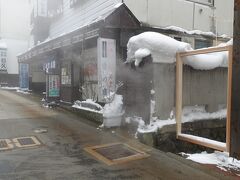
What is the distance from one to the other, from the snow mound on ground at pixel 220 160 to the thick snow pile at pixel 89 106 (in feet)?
14.6

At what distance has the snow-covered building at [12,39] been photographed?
29734mm

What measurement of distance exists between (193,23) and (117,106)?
6330mm

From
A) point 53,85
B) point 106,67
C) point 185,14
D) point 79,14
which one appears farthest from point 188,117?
point 79,14

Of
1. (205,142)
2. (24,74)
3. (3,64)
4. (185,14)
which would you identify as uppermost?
(185,14)

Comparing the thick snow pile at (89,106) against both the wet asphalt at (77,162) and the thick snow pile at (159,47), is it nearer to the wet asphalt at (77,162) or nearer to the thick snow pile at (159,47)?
the wet asphalt at (77,162)

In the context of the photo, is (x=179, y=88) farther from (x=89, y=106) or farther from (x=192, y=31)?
(x=192, y=31)

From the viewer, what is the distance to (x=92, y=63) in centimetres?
1191

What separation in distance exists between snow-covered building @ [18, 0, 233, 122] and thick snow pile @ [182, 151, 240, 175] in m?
2.46

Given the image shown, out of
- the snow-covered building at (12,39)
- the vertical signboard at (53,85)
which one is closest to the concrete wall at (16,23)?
the snow-covered building at (12,39)

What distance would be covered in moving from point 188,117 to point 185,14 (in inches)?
244

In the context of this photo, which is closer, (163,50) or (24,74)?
(163,50)

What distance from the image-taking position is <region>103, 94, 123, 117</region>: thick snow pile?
31.3ft

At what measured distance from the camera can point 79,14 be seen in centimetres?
1463

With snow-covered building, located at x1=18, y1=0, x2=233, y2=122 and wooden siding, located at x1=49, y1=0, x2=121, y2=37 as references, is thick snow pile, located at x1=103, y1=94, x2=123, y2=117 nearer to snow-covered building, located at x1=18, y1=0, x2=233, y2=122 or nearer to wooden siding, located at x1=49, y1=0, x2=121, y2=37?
snow-covered building, located at x1=18, y1=0, x2=233, y2=122
